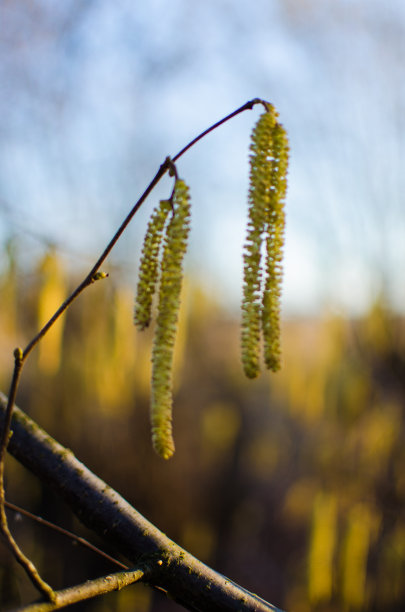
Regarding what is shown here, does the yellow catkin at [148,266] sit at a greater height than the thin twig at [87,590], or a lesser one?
greater

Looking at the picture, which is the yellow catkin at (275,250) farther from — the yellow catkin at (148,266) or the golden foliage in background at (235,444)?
the golden foliage in background at (235,444)

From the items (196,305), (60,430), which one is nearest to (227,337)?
(196,305)

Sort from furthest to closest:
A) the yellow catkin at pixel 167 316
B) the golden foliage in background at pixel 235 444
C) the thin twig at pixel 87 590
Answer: the golden foliage in background at pixel 235 444
the yellow catkin at pixel 167 316
the thin twig at pixel 87 590

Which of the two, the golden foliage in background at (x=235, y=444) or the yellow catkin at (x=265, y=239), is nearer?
the yellow catkin at (x=265, y=239)

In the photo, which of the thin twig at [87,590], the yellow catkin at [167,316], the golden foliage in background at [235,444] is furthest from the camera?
the golden foliage in background at [235,444]

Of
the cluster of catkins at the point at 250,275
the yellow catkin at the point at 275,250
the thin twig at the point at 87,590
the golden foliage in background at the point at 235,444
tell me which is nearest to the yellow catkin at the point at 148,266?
the cluster of catkins at the point at 250,275

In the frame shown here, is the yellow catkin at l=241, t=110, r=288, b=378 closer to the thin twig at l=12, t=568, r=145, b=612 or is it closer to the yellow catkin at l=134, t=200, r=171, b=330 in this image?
the yellow catkin at l=134, t=200, r=171, b=330
